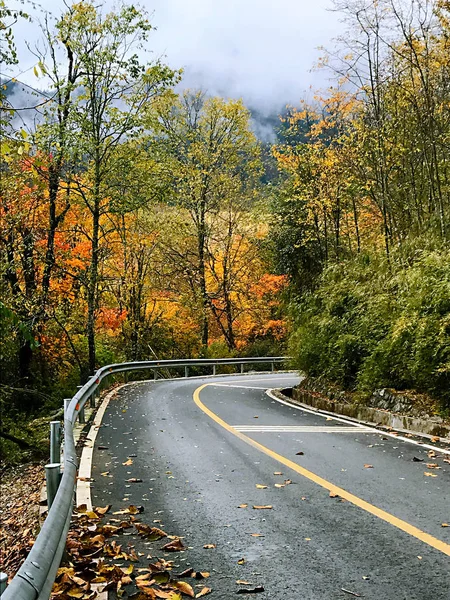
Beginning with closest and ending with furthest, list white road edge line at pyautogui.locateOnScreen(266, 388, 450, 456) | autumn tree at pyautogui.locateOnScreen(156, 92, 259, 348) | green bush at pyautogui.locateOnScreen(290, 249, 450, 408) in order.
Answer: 1. white road edge line at pyautogui.locateOnScreen(266, 388, 450, 456)
2. green bush at pyautogui.locateOnScreen(290, 249, 450, 408)
3. autumn tree at pyautogui.locateOnScreen(156, 92, 259, 348)

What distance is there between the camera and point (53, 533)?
3.06 metres

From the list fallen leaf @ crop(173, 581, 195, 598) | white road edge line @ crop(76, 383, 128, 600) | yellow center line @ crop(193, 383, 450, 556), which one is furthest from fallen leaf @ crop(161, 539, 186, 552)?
yellow center line @ crop(193, 383, 450, 556)

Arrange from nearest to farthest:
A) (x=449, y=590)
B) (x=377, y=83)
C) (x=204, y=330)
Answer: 1. (x=449, y=590)
2. (x=377, y=83)
3. (x=204, y=330)

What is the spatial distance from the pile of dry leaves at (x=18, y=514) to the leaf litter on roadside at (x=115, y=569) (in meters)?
0.57

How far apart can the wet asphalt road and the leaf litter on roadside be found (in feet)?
0.43

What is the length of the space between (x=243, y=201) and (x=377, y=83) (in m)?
21.2

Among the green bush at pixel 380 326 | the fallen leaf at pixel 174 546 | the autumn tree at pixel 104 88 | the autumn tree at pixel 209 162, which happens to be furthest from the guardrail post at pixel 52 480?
the autumn tree at pixel 209 162

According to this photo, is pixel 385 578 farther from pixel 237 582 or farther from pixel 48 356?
pixel 48 356

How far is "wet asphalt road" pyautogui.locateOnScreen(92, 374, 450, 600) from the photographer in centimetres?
420

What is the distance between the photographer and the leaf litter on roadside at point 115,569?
13.0ft

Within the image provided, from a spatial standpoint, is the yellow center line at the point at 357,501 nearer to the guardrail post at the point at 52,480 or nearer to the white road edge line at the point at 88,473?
the white road edge line at the point at 88,473

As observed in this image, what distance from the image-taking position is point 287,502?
606 centimetres

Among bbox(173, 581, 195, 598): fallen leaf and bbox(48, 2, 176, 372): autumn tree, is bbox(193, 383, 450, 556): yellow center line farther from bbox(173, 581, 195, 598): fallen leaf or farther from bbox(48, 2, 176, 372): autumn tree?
bbox(48, 2, 176, 372): autumn tree

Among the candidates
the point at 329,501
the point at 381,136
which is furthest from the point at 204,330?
the point at 329,501
